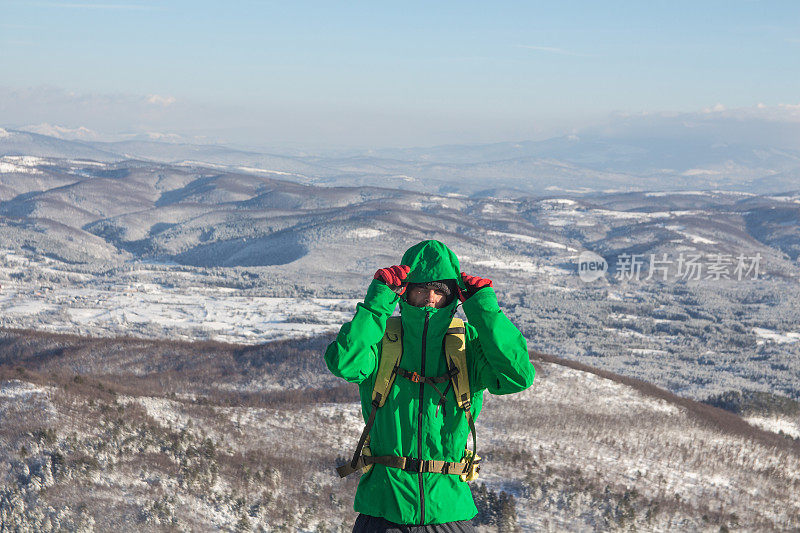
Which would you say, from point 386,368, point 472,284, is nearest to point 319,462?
point 386,368

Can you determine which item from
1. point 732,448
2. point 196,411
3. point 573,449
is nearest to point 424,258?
point 196,411

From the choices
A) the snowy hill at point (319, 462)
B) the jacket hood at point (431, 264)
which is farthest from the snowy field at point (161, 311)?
the jacket hood at point (431, 264)

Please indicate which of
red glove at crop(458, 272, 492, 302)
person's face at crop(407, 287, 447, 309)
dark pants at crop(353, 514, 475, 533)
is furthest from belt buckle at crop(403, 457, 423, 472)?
red glove at crop(458, 272, 492, 302)

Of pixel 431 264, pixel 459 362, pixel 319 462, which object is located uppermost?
pixel 431 264

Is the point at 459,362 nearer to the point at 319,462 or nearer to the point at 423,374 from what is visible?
the point at 423,374

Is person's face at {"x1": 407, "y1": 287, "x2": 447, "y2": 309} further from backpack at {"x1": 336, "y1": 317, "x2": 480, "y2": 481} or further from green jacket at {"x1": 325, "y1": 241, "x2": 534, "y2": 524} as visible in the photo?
backpack at {"x1": 336, "y1": 317, "x2": 480, "y2": 481}

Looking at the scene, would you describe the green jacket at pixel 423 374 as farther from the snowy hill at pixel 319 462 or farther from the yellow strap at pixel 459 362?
the snowy hill at pixel 319 462

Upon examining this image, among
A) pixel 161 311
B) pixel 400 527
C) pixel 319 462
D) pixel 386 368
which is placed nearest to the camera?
pixel 400 527
